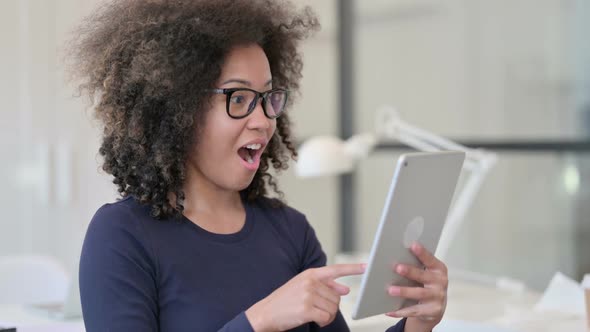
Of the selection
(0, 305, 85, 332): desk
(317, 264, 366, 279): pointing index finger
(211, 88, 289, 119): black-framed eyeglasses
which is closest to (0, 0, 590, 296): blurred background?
(0, 305, 85, 332): desk

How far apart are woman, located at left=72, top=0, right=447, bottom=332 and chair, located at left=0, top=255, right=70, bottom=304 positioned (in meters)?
1.37

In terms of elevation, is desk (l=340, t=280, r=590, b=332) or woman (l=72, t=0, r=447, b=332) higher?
woman (l=72, t=0, r=447, b=332)

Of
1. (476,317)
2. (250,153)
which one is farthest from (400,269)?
(476,317)

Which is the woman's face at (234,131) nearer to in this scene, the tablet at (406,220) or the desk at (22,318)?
the tablet at (406,220)

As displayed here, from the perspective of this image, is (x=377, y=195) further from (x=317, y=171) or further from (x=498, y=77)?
(x=317, y=171)

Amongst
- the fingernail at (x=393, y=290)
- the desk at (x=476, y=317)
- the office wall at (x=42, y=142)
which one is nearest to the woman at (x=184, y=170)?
the fingernail at (x=393, y=290)

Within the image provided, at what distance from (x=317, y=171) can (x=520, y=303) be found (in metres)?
0.70

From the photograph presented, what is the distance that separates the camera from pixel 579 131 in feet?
11.6

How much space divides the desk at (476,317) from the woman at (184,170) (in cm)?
33

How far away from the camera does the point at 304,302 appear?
1.31m

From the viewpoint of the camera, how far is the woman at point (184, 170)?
1.39 m

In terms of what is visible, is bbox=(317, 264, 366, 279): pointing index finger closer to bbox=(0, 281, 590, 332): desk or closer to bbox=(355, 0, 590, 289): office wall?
bbox=(0, 281, 590, 332): desk

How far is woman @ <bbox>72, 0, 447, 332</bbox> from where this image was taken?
1394 millimetres

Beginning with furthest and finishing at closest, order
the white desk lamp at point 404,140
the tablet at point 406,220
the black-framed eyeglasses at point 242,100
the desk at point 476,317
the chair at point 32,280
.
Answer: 1. the chair at point 32,280
2. the white desk lamp at point 404,140
3. the desk at point 476,317
4. the black-framed eyeglasses at point 242,100
5. the tablet at point 406,220
